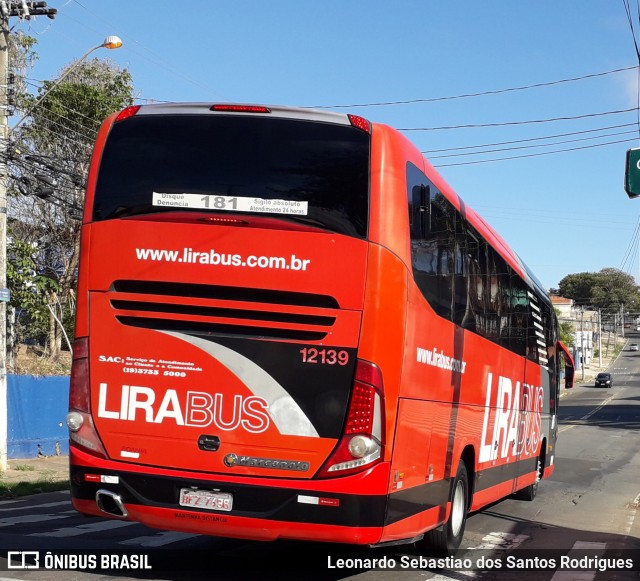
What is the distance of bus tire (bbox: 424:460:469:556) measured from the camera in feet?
29.3

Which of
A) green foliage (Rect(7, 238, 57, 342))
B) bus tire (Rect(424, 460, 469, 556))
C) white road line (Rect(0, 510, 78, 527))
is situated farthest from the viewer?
green foliage (Rect(7, 238, 57, 342))

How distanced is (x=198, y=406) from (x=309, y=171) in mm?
2084

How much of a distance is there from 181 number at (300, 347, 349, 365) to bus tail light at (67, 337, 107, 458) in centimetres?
184

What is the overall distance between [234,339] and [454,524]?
3.89m

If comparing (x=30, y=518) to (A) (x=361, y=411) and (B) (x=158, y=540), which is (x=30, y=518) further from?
(A) (x=361, y=411)

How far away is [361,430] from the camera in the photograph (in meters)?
6.70

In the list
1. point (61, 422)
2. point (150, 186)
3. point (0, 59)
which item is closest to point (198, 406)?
point (150, 186)

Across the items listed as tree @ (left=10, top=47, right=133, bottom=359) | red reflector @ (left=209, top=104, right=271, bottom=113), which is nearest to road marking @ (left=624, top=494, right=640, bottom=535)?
red reflector @ (left=209, top=104, right=271, bottom=113)

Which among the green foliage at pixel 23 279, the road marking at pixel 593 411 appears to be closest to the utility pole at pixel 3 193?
the green foliage at pixel 23 279

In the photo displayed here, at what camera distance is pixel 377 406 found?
267 inches

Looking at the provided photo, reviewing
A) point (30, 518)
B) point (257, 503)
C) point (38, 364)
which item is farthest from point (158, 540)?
point (38, 364)

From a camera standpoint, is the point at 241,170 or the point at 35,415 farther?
the point at 35,415

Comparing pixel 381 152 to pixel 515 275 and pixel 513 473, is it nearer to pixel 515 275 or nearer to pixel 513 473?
pixel 515 275

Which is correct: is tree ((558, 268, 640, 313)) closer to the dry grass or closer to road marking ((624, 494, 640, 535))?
the dry grass
